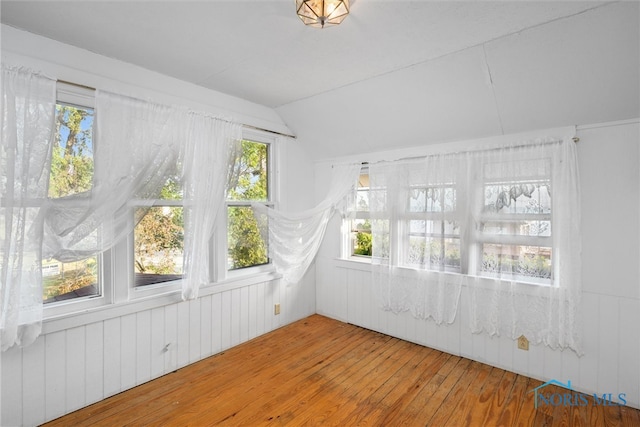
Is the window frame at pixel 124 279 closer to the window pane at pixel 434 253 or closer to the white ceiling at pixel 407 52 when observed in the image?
the white ceiling at pixel 407 52

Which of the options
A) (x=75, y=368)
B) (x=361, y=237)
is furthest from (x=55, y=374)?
(x=361, y=237)

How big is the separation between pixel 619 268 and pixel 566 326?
55 centimetres

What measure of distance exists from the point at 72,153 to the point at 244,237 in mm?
1563

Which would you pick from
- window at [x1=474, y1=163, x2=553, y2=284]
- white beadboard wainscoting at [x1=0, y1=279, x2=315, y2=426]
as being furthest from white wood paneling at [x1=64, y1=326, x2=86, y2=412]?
window at [x1=474, y1=163, x2=553, y2=284]

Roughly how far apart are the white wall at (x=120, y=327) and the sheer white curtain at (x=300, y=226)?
0.30 meters

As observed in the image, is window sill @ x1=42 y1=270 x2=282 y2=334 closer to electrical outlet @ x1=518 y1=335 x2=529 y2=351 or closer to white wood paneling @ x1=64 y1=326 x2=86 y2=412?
white wood paneling @ x1=64 y1=326 x2=86 y2=412

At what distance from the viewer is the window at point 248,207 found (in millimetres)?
3092

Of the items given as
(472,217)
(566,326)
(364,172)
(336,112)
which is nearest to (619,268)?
(566,326)

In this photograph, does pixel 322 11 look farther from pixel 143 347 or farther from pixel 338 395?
pixel 143 347

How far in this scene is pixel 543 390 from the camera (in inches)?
92.5

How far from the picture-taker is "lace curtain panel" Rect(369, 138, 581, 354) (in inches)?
92.4

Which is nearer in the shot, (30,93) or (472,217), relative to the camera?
(30,93)

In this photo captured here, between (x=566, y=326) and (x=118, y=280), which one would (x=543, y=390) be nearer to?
(x=566, y=326)

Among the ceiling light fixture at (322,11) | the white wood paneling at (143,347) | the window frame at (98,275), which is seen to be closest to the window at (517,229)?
the ceiling light fixture at (322,11)
